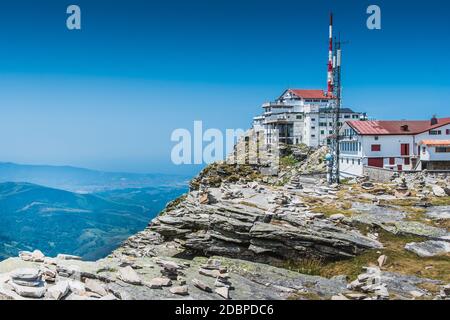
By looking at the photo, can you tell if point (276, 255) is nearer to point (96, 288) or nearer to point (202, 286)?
point (202, 286)

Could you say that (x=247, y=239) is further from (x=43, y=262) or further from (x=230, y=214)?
(x=43, y=262)

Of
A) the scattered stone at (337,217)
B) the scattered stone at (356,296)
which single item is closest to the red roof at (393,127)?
the scattered stone at (337,217)

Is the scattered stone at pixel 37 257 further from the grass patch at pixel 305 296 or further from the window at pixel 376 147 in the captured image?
the window at pixel 376 147

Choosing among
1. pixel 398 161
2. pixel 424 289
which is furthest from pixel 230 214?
pixel 398 161

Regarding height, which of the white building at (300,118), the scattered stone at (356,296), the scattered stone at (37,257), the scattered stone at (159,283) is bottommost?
the scattered stone at (356,296)

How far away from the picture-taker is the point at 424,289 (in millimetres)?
23891

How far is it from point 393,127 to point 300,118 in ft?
170

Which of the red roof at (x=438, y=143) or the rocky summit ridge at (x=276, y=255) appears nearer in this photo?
the rocky summit ridge at (x=276, y=255)

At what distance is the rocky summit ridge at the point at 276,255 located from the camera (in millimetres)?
19984

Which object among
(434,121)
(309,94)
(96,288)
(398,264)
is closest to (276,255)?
(398,264)


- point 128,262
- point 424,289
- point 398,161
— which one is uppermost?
point 398,161

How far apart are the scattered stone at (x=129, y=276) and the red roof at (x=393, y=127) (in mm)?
59433

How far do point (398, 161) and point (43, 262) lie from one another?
212ft

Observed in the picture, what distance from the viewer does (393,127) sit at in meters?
77.8
